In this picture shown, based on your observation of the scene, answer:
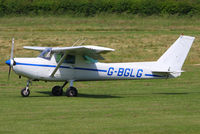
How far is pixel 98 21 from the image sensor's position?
5294 centimetres

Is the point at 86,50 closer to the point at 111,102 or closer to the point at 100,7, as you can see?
the point at 111,102

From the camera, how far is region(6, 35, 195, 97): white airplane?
58.1 ft

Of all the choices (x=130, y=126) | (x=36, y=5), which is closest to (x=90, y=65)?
(x=130, y=126)

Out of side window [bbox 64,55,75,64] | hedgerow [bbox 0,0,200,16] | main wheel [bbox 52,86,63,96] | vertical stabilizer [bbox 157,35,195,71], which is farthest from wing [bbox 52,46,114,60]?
hedgerow [bbox 0,0,200,16]

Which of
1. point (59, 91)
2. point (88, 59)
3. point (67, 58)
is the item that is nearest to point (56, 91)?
point (59, 91)

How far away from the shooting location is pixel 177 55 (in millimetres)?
18625

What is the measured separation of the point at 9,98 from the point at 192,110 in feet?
22.4

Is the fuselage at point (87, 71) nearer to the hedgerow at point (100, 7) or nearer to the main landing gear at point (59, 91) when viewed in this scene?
the main landing gear at point (59, 91)

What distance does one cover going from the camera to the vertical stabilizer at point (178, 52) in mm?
18547

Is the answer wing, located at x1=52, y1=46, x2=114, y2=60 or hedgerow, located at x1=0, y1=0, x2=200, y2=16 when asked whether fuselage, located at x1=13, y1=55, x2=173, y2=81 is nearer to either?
wing, located at x1=52, y1=46, x2=114, y2=60

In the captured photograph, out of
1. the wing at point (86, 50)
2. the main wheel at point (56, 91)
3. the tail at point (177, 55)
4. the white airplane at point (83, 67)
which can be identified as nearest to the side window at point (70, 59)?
the white airplane at point (83, 67)

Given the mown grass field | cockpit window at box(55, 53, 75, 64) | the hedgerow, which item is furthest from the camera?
the hedgerow

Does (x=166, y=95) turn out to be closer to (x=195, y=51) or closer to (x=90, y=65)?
(x=90, y=65)

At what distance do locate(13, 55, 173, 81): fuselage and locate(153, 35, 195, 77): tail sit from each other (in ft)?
1.04
